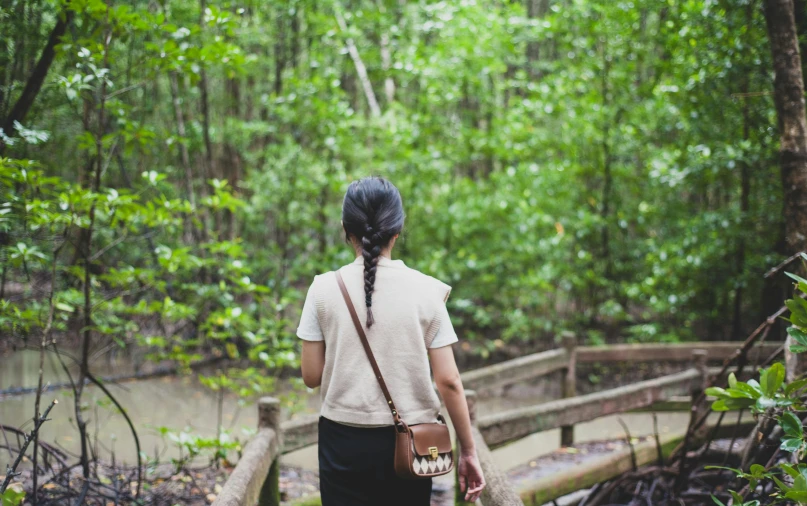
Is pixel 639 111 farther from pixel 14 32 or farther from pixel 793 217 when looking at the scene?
pixel 14 32

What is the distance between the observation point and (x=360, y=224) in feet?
6.95

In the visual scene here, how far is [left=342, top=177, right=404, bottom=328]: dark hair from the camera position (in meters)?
2.07

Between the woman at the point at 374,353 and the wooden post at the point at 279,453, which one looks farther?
the wooden post at the point at 279,453

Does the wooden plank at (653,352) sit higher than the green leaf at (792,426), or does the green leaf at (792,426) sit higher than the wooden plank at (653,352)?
the green leaf at (792,426)

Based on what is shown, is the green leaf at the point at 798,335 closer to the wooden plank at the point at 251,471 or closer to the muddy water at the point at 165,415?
the wooden plank at the point at 251,471

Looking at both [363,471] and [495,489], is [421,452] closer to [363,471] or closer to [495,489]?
[363,471]

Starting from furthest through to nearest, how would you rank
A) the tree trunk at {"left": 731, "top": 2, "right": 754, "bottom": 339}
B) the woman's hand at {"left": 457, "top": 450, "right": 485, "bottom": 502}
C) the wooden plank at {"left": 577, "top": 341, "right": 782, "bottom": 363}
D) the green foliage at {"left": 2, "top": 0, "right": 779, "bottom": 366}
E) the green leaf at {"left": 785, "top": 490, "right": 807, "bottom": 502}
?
the green foliage at {"left": 2, "top": 0, "right": 779, "bottom": 366}, the tree trunk at {"left": 731, "top": 2, "right": 754, "bottom": 339}, the wooden plank at {"left": 577, "top": 341, "right": 782, "bottom": 363}, the woman's hand at {"left": 457, "top": 450, "right": 485, "bottom": 502}, the green leaf at {"left": 785, "top": 490, "right": 807, "bottom": 502}

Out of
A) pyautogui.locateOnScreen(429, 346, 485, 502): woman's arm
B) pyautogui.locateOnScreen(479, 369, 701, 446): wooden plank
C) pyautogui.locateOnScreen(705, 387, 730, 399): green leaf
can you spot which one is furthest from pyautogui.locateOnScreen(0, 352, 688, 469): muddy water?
pyautogui.locateOnScreen(429, 346, 485, 502): woman's arm

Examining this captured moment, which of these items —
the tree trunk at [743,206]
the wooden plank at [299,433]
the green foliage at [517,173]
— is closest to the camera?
the wooden plank at [299,433]

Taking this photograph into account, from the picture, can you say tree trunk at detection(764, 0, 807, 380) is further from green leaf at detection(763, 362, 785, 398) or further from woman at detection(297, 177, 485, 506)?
woman at detection(297, 177, 485, 506)

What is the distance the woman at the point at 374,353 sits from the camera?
2039mm

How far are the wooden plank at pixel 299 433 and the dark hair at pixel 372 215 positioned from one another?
6.10 ft

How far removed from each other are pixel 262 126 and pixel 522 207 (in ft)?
14.8

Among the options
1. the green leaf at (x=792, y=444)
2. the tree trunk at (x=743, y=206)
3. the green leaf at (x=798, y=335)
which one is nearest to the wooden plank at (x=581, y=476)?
the green leaf at (x=792, y=444)
